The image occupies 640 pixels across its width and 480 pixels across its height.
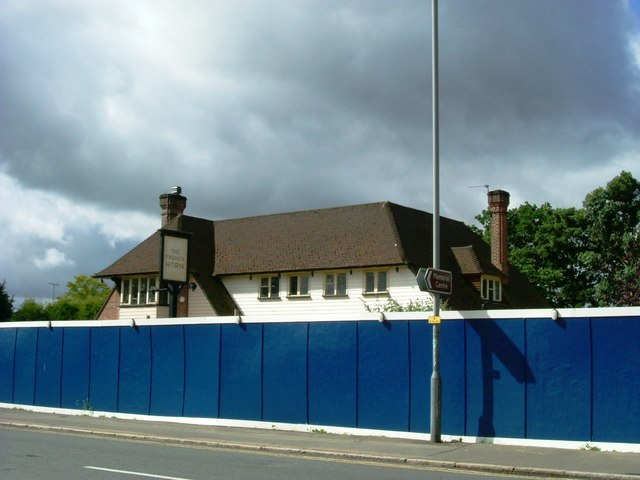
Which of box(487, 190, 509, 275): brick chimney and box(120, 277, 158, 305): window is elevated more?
box(487, 190, 509, 275): brick chimney

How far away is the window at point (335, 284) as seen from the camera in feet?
129

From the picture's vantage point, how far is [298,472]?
1343 centimetres

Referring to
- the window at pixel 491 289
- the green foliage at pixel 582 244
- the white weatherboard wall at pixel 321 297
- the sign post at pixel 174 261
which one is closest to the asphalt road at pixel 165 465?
the sign post at pixel 174 261

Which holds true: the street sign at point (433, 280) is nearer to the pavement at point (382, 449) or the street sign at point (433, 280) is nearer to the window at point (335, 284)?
the pavement at point (382, 449)

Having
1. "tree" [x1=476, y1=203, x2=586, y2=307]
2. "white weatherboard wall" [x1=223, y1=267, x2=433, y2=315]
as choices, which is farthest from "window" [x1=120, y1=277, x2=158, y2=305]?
"tree" [x1=476, y1=203, x2=586, y2=307]

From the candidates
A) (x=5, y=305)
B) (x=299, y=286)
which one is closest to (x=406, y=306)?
(x=299, y=286)

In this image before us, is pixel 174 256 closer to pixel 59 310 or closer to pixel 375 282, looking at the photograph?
pixel 375 282

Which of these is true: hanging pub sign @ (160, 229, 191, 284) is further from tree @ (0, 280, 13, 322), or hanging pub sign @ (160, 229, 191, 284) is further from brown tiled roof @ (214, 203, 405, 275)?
tree @ (0, 280, 13, 322)

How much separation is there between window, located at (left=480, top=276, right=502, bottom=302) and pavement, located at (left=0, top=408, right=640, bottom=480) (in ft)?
75.6

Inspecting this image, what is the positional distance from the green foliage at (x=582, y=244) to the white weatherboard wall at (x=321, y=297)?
Result: 11014 mm

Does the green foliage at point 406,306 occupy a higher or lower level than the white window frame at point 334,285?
lower

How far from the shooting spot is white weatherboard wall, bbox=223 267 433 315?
122ft

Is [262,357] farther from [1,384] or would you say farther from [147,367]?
[1,384]

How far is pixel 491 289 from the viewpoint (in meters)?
42.6
